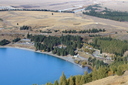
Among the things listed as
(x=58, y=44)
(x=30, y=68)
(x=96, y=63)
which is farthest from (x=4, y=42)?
(x=96, y=63)

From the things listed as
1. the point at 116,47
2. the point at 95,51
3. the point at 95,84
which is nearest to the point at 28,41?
the point at 95,51

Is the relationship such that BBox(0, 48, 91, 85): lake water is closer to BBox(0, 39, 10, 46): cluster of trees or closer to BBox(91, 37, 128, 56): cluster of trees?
BBox(0, 39, 10, 46): cluster of trees

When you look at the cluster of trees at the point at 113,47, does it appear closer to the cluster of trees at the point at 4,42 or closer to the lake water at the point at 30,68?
the lake water at the point at 30,68

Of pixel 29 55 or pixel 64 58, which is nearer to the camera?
pixel 64 58

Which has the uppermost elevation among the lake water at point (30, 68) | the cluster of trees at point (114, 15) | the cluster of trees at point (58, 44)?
the cluster of trees at point (114, 15)

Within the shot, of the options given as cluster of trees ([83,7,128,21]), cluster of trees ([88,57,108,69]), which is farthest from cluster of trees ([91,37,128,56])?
cluster of trees ([83,7,128,21])

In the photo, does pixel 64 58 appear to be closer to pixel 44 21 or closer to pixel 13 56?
pixel 13 56

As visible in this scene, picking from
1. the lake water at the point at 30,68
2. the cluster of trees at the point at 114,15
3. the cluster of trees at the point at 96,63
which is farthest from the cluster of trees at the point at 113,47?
the cluster of trees at the point at 114,15
